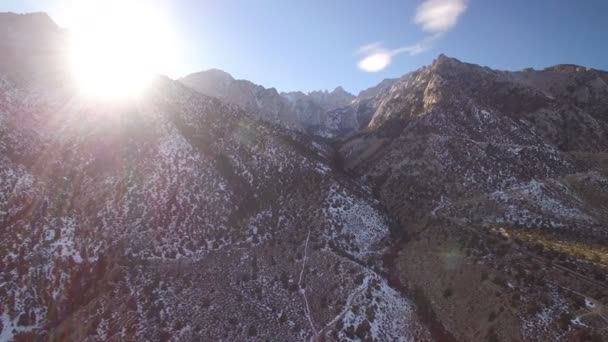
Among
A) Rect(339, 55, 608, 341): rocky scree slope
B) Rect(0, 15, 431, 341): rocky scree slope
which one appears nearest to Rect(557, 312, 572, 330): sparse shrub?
Rect(339, 55, 608, 341): rocky scree slope

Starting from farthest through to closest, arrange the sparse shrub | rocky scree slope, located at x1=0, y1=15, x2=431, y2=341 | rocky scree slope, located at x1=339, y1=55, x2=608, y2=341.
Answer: rocky scree slope, located at x1=339, y1=55, x2=608, y2=341, rocky scree slope, located at x1=0, y1=15, x2=431, y2=341, the sparse shrub

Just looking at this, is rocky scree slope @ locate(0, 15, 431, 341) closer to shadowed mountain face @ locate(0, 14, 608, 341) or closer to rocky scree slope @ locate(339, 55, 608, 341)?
shadowed mountain face @ locate(0, 14, 608, 341)

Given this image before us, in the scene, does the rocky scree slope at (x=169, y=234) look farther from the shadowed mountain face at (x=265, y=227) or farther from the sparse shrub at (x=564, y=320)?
the sparse shrub at (x=564, y=320)

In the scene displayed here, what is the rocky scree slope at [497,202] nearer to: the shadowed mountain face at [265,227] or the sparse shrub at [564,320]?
the sparse shrub at [564,320]

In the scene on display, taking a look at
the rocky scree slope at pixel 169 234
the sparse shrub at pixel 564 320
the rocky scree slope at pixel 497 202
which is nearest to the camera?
the sparse shrub at pixel 564 320

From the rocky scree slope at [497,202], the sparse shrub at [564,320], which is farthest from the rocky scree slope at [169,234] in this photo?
the sparse shrub at [564,320]

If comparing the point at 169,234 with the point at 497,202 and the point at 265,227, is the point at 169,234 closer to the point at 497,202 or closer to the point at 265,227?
the point at 265,227

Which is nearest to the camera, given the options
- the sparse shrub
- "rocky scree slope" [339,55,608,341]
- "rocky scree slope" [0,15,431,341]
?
Result: the sparse shrub

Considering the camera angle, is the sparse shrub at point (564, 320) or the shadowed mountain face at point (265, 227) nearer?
the sparse shrub at point (564, 320)

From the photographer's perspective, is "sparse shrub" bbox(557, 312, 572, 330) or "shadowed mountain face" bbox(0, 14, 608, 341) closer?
"sparse shrub" bbox(557, 312, 572, 330)

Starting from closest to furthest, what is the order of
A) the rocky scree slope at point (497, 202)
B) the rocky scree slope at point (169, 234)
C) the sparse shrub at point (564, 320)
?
the sparse shrub at point (564, 320)
the rocky scree slope at point (169, 234)
the rocky scree slope at point (497, 202)
